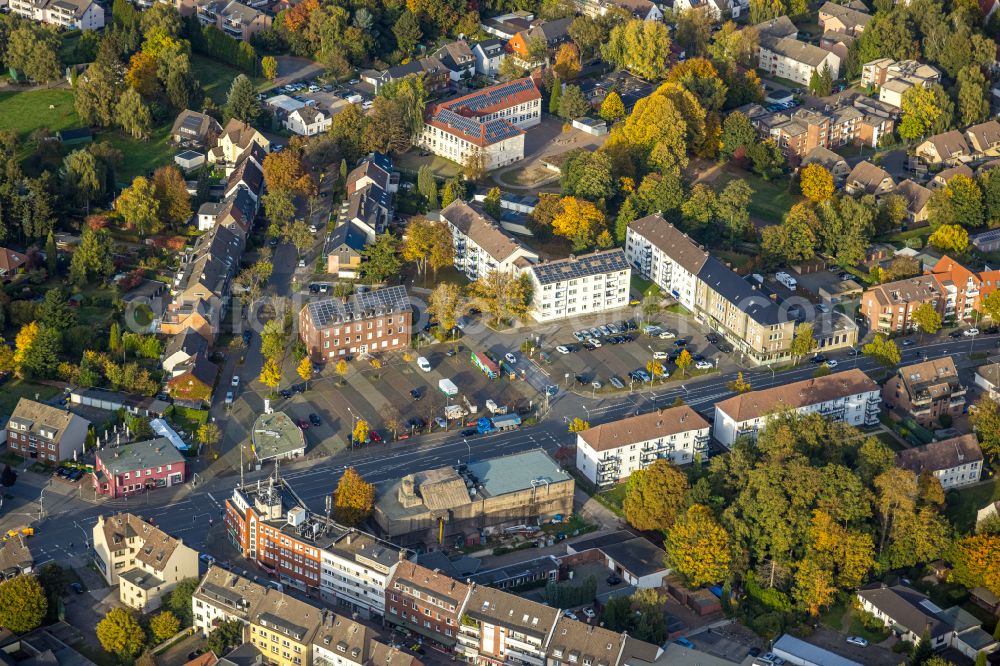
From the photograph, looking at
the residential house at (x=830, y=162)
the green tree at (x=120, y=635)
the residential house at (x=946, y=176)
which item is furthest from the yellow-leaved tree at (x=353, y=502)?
the residential house at (x=946, y=176)

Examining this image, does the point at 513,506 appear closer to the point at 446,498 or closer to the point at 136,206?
the point at 446,498

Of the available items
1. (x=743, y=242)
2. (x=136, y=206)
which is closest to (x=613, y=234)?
(x=743, y=242)

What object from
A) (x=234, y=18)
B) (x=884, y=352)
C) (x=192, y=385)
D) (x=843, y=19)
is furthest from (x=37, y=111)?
(x=843, y=19)

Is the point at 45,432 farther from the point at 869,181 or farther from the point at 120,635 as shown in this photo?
the point at 869,181

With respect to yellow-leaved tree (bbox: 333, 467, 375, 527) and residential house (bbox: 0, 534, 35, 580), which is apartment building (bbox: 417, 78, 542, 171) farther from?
residential house (bbox: 0, 534, 35, 580)

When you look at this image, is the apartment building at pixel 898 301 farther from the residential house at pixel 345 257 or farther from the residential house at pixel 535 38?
the residential house at pixel 535 38
